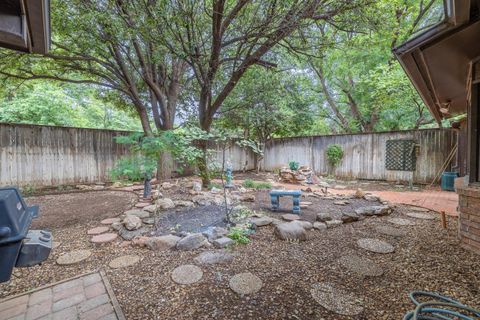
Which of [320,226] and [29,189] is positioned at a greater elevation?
[29,189]

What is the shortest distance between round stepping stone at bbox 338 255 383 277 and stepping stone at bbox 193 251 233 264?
117cm

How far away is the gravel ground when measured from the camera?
1.50 m

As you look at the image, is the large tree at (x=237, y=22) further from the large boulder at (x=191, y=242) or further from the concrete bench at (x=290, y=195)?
the large boulder at (x=191, y=242)

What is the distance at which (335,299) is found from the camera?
159cm

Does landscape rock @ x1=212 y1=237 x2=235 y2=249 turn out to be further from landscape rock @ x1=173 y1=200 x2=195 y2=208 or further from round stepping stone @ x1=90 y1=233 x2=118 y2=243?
landscape rock @ x1=173 y1=200 x2=195 y2=208

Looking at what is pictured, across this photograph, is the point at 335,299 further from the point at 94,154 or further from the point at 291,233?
the point at 94,154

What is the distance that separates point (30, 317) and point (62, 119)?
9203mm

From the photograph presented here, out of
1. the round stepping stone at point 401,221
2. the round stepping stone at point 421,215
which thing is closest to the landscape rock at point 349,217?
the round stepping stone at point 401,221

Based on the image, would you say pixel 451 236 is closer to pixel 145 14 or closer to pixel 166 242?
pixel 166 242

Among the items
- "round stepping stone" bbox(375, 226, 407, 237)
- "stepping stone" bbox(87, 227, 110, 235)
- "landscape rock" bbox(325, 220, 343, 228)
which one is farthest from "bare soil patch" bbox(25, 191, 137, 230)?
"round stepping stone" bbox(375, 226, 407, 237)

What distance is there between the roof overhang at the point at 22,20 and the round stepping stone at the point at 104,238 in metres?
2.14

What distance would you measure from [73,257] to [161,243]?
91 centimetres

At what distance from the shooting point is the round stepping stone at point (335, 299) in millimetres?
1483

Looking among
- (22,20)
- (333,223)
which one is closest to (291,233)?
(333,223)
